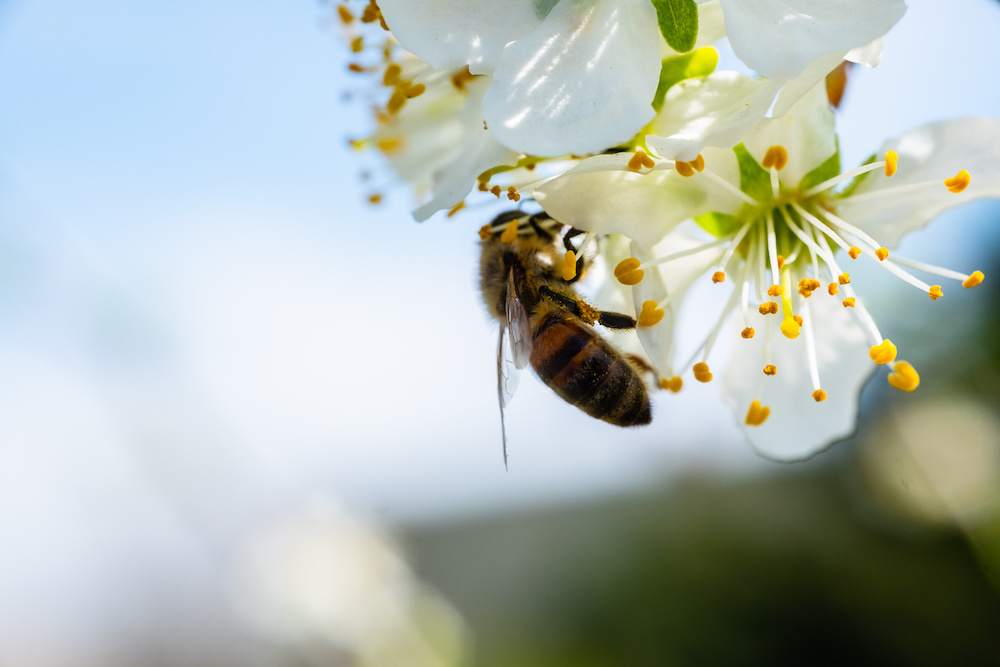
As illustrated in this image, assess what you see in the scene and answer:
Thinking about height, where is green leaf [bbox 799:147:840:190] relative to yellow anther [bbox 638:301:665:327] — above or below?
above

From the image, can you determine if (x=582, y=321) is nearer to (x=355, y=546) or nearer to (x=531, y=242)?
(x=531, y=242)

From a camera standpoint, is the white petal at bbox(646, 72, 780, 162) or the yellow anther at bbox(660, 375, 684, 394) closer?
the white petal at bbox(646, 72, 780, 162)

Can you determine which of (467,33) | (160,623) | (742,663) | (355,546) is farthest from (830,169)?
(160,623)

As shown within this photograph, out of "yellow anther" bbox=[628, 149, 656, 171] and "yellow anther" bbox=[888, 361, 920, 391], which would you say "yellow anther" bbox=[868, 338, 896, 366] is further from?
"yellow anther" bbox=[628, 149, 656, 171]

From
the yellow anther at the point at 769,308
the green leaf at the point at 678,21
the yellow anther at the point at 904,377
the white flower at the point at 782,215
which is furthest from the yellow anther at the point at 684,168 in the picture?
the yellow anther at the point at 904,377

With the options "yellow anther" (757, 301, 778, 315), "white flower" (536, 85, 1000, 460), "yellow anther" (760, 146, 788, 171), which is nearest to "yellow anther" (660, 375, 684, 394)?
"white flower" (536, 85, 1000, 460)

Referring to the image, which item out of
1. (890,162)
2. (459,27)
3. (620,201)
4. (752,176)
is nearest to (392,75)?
(459,27)

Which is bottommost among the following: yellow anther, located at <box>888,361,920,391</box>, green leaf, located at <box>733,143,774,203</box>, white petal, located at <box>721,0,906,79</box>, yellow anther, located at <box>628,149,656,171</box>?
yellow anther, located at <box>888,361,920,391</box>
